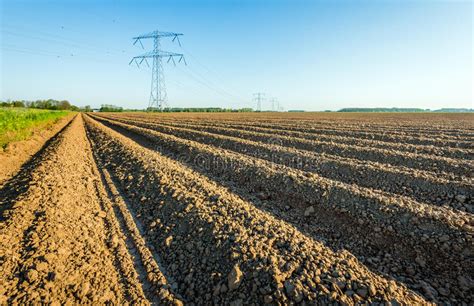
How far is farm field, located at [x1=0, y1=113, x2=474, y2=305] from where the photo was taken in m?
2.80

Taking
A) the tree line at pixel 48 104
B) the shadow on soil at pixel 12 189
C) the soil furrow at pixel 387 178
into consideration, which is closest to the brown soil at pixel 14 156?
the shadow on soil at pixel 12 189

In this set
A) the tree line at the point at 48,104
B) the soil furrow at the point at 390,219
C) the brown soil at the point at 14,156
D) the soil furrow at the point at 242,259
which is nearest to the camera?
the soil furrow at the point at 242,259

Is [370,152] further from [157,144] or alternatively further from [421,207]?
[157,144]

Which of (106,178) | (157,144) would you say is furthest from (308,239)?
(157,144)

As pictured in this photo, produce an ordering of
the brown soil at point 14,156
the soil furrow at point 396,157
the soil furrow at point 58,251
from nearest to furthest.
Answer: the soil furrow at point 58,251 → the soil furrow at point 396,157 → the brown soil at point 14,156

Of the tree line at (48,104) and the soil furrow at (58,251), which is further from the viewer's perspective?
the tree line at (48,104)

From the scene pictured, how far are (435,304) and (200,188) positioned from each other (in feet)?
13.6

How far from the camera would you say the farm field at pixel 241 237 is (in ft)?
9.20

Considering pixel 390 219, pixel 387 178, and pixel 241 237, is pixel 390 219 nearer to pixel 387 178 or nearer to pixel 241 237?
pixel 387 178

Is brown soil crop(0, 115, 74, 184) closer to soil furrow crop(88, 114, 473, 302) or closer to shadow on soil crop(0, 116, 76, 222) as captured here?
shadow on soil crop(0, 116, 76, 222)

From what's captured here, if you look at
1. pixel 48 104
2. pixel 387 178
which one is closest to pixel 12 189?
pixel 387 178

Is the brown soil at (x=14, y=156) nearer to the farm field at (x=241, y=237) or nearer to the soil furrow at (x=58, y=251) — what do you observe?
the farm field at (x=241, y=237)

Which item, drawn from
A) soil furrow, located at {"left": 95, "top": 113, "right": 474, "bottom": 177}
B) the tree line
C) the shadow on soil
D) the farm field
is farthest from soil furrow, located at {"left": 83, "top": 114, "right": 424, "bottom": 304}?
the tree line

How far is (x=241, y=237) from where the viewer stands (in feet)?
11.7
